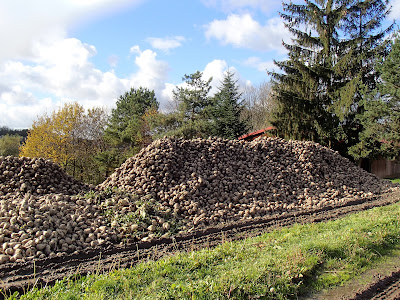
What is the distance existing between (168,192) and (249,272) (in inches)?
188

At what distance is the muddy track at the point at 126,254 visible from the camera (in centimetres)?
437

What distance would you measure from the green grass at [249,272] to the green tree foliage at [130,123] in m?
18.5

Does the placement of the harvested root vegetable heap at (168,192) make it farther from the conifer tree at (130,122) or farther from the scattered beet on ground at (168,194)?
the conifer tree at (130,122)

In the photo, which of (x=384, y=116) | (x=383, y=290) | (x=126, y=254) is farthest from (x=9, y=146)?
(x=383, y=290)

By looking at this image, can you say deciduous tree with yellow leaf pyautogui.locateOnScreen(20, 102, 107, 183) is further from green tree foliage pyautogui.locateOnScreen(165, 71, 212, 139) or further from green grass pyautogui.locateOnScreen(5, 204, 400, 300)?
green grass pyautogui.locateOnScreen(5, 204, 400, 300)

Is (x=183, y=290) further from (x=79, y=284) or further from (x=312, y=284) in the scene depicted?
(x=312, y=284)

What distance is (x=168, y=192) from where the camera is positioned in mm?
8281

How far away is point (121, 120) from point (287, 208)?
23559 millimetres

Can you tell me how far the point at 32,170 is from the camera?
8.59 m

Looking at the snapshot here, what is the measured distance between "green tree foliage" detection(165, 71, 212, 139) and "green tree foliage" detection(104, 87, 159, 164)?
3.30 m

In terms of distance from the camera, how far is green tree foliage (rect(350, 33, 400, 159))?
1593 cm

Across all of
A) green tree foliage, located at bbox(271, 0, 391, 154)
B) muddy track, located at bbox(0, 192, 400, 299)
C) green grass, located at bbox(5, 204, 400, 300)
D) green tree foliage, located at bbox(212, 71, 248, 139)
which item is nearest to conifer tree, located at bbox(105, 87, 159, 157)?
green tree foliage, located at bbox(212, 71, 248, 139)

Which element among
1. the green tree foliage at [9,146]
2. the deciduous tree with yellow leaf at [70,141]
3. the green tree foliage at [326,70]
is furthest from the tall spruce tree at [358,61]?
the green tree foliage at [9,146]

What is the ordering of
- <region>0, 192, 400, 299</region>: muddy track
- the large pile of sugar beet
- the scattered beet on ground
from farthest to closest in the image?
1. the large pile of sugar beet
2. the scattered beet on ground
3. <region>0, 192, 400, 299</region>: muddy track
